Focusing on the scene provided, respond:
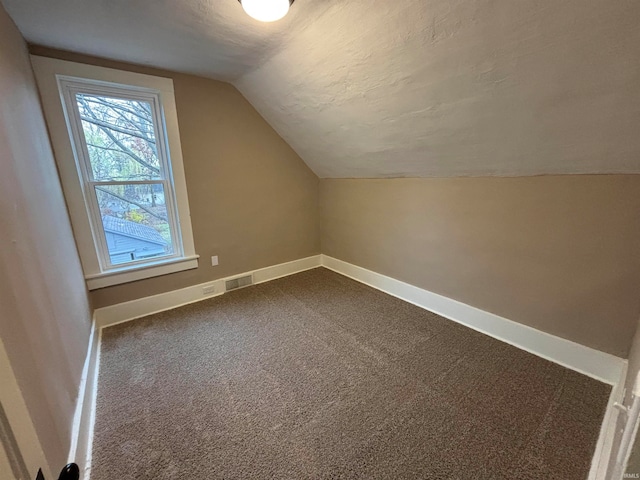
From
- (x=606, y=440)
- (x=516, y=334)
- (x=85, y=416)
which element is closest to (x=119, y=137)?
(x=85, y=416)

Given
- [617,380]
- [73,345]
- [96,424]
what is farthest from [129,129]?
[617,380]

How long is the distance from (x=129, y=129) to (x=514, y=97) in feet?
9.21

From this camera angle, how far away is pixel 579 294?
70.9 inches

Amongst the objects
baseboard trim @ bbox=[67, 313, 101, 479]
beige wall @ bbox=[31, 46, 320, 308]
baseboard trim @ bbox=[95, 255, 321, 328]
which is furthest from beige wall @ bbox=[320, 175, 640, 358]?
baseboard trim @ bbox=[67, 313, 101, 479]

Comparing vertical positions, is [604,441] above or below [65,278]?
below

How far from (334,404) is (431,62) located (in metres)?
1.99

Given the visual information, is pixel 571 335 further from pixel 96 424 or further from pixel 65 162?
pixel 65 162

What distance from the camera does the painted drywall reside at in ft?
2.92

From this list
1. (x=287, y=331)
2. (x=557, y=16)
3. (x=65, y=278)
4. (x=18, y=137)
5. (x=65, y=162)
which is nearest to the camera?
(x=557, y=16)

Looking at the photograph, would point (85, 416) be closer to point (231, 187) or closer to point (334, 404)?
point (334, 404)

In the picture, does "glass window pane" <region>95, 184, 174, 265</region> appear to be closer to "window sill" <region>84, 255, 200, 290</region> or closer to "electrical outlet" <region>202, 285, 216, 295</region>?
"window sill" <region>84, 255, 200, 290</region>

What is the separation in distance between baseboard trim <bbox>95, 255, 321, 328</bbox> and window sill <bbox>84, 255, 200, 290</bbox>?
214mm

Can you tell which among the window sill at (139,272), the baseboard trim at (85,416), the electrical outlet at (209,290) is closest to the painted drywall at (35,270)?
the baseboard trim at (85,416)

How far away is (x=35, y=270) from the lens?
1151 millimetres
